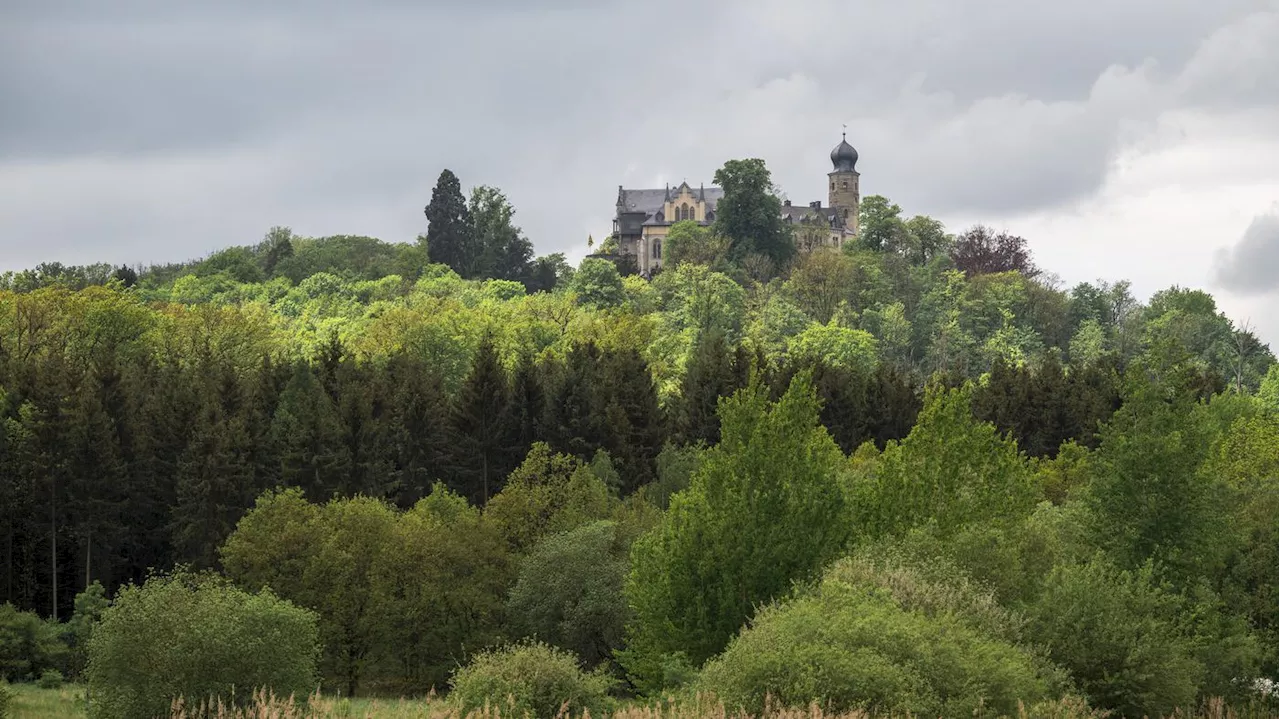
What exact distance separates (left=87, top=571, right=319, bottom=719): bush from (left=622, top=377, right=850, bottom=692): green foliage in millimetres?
10778

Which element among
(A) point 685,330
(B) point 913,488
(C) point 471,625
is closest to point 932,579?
(B) point 913,488

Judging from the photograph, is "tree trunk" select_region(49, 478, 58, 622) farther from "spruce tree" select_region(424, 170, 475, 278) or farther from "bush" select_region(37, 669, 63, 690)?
"spruce tree" select_region(424, 170, 475, 278)

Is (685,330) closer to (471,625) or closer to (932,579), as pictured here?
(471,625)

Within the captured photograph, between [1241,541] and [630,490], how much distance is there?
136 ft

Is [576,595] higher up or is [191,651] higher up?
[191,651]

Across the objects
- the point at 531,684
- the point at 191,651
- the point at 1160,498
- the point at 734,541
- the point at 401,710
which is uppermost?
the point at 1160,498

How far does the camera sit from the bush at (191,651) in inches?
1895

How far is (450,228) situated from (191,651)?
145 metres

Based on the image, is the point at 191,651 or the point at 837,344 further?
the point at 837,344

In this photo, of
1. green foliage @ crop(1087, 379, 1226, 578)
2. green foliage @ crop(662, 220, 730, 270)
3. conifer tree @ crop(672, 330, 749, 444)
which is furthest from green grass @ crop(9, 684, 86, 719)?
green foliage @ crop(662, 220, 730, 270)

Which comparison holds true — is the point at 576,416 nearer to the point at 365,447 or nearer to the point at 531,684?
the point at 365,447

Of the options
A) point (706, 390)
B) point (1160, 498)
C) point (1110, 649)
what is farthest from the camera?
point (706, 390)

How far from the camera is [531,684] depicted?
40688 millimetres

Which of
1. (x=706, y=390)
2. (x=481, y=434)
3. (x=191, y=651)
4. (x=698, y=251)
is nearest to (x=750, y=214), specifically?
(x=698, y=251)
